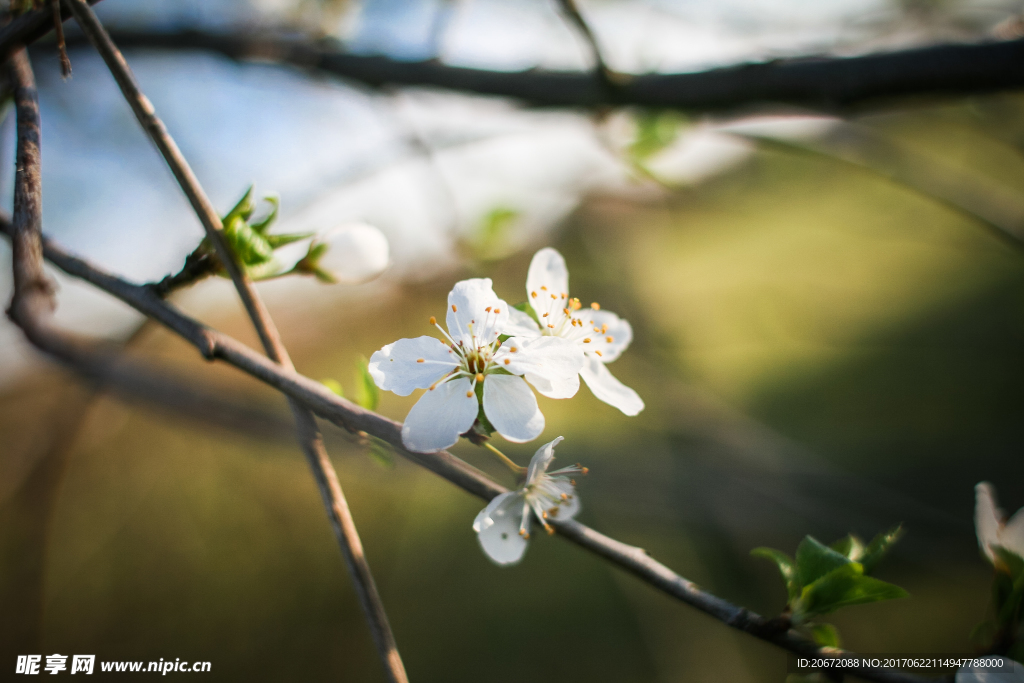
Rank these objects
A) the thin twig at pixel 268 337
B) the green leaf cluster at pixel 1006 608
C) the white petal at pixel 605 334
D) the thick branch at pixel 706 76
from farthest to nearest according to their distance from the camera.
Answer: the thick branch at pixel 706 76
the white petal at pixel 605 334
the green leaf cluster at pixel 1006 608
the thin twig at pixel 268 337

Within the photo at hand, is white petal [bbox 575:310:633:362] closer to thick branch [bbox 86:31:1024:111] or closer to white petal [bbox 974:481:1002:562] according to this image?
white petal [bbox 974:481:1002:562]

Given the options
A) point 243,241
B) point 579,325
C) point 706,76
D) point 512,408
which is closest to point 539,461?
point 512,408

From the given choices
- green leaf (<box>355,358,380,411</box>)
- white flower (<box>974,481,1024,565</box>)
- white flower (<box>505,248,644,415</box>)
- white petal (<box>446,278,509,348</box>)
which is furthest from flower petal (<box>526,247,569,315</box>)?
white flower (<box>974,481,1024,565</box>)

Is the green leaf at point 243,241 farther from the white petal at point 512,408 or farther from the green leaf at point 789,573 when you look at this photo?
the green leaf at point 789,573

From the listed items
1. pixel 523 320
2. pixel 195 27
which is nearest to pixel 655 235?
pixel 195 27

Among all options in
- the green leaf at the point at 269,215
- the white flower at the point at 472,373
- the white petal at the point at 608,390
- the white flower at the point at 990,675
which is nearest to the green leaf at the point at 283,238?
the green leaf at the point at 269,215

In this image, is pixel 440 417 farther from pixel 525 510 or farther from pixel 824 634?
pixel 824 634

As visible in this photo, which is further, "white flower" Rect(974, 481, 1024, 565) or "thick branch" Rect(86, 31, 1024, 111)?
"thick branch" Rect(86, 31, 1024, 111)
